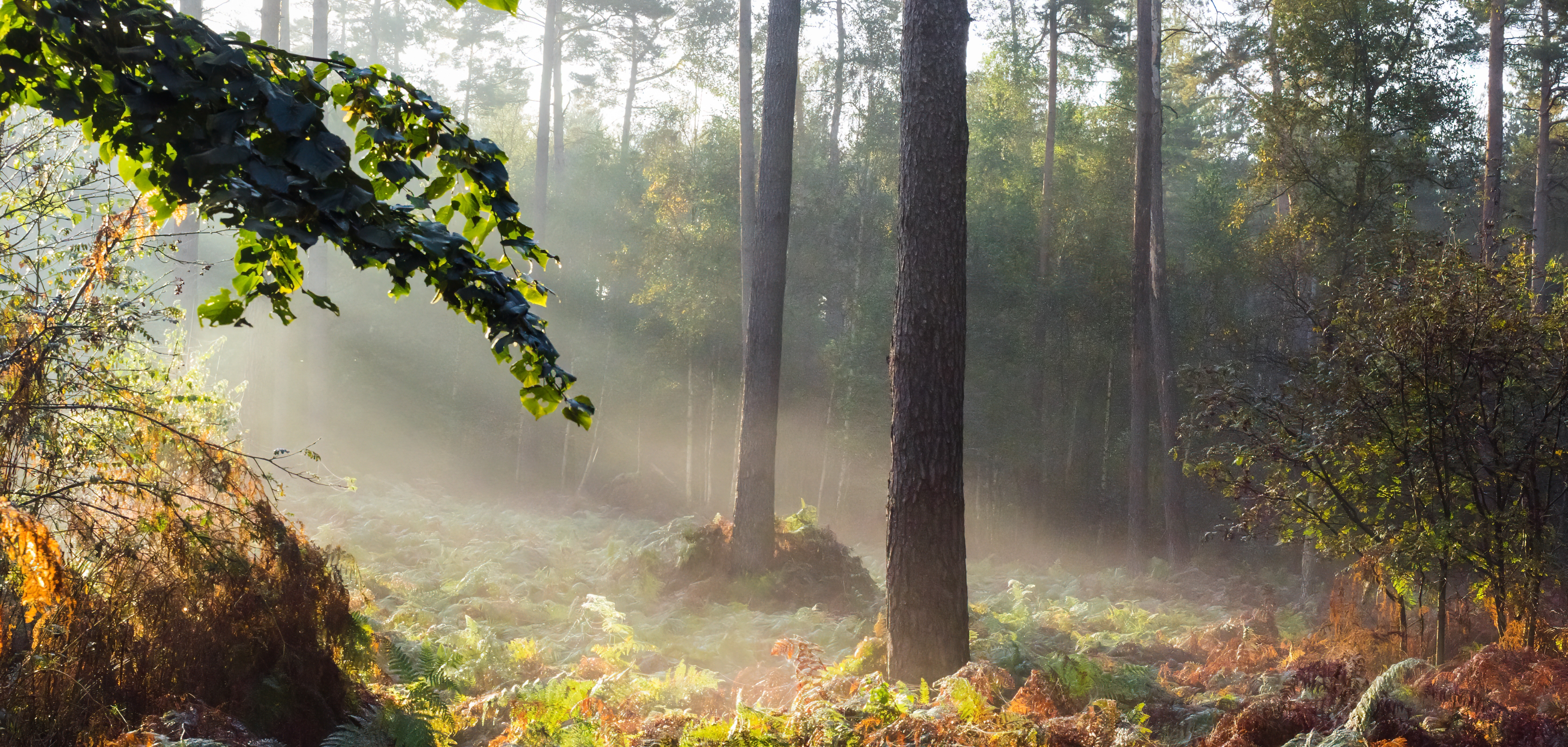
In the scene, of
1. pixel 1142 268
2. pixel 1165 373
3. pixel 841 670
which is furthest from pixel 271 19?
pixel 1165 373

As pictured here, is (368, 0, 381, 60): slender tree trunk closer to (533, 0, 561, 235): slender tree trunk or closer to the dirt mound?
(533, 0, 561, 235): slender tree trunk

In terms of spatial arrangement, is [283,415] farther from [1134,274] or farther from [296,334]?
[1134,274]

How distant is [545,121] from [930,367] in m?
19.4

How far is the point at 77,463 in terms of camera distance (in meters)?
4.72

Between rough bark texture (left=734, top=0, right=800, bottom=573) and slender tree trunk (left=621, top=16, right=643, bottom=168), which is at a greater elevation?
slender tree trunk (left=621, top=16, right=643, bottom=168)

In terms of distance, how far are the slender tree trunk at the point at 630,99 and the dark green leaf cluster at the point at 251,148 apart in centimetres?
2506

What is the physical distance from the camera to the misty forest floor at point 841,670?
171 inches

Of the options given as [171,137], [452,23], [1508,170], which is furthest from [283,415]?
[1508,170]

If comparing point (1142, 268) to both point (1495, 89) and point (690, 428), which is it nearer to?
point (1495, 89)

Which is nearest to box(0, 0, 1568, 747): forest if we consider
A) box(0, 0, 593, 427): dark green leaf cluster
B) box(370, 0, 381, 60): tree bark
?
box(0, 0, 593, 427): dark green leaf cluster

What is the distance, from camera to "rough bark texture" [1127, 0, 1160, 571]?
15914mm

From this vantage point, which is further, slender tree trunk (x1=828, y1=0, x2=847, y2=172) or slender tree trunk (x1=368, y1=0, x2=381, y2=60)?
slender tree trunk (x1=368, y1=0, x2=381, y2=60)

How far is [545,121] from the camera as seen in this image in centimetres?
2303

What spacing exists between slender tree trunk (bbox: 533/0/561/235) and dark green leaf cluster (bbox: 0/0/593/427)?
2038cm
